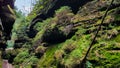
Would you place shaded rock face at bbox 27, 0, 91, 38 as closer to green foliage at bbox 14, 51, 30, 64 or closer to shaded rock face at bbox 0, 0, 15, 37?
shaded rock face at bbox 0, 0, 15, 37

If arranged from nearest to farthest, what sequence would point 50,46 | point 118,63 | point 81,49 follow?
point 118,63
point 81,49
point 50,46

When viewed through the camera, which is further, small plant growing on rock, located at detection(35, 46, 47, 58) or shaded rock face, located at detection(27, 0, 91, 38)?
shaded rock face, located at detection(27, 0, 91, 38)

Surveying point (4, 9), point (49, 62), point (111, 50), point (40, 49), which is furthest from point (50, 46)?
point (111, 50)

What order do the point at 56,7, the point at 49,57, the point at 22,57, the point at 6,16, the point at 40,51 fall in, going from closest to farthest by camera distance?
the point at 49,57, the point at 40,51, the point at 6,16, the point at 22,57, the point at 56,7

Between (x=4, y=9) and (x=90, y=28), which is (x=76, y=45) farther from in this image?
Answer: (x=4, y=9)

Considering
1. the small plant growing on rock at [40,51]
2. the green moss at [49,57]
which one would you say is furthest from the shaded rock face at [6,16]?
the green moss at [49,57]

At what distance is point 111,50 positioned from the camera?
16.2m

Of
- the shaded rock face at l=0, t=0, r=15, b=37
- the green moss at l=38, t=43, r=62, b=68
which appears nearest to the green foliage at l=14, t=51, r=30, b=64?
the shaded rock face at l=0, t=0, r=15, b=37

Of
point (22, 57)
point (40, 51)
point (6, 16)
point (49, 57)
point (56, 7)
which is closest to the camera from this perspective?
point (49, 57)

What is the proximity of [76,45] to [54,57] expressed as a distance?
3.00 m

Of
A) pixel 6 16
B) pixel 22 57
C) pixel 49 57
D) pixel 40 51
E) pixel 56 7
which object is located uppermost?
pixel 56 7

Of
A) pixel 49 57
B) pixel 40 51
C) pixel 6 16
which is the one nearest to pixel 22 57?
pixel 40 51

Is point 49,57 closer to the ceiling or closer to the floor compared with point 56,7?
closer to the floor

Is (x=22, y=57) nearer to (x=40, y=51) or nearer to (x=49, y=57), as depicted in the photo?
(x=40, y=51)
